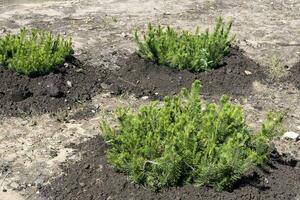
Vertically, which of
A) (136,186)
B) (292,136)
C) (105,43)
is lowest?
(292,136)

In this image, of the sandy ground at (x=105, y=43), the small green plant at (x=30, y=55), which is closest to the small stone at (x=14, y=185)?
the sandy ground at (x=105, y=43)

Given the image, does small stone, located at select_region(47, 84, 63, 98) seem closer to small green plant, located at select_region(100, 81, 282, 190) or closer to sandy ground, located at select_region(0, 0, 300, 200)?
sandy ground, located at select_region(0, 0, 300, 200)

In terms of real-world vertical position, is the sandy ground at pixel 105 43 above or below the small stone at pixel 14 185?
above

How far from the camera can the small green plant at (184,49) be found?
21.6 ft

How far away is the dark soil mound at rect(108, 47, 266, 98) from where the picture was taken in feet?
21.1

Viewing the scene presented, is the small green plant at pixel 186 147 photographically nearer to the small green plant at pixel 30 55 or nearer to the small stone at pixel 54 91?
the small stone at pixel 54 91

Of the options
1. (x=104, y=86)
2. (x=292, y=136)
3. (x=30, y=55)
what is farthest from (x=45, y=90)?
(x=292, y=136)

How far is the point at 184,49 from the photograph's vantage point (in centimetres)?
670

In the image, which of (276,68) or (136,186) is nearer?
(136,186)

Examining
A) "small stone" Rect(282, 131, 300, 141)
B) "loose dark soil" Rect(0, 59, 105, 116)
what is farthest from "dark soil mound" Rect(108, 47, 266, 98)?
"small stone" Rect(282, 131, 300, 141)

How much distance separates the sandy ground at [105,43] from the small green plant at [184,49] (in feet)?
2.01

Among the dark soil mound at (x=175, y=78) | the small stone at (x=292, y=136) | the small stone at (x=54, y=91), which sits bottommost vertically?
the small stone at (x=292, y=136)

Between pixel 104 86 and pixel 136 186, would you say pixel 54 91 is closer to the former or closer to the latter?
pixel 104 86

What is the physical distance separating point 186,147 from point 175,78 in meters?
2.45
